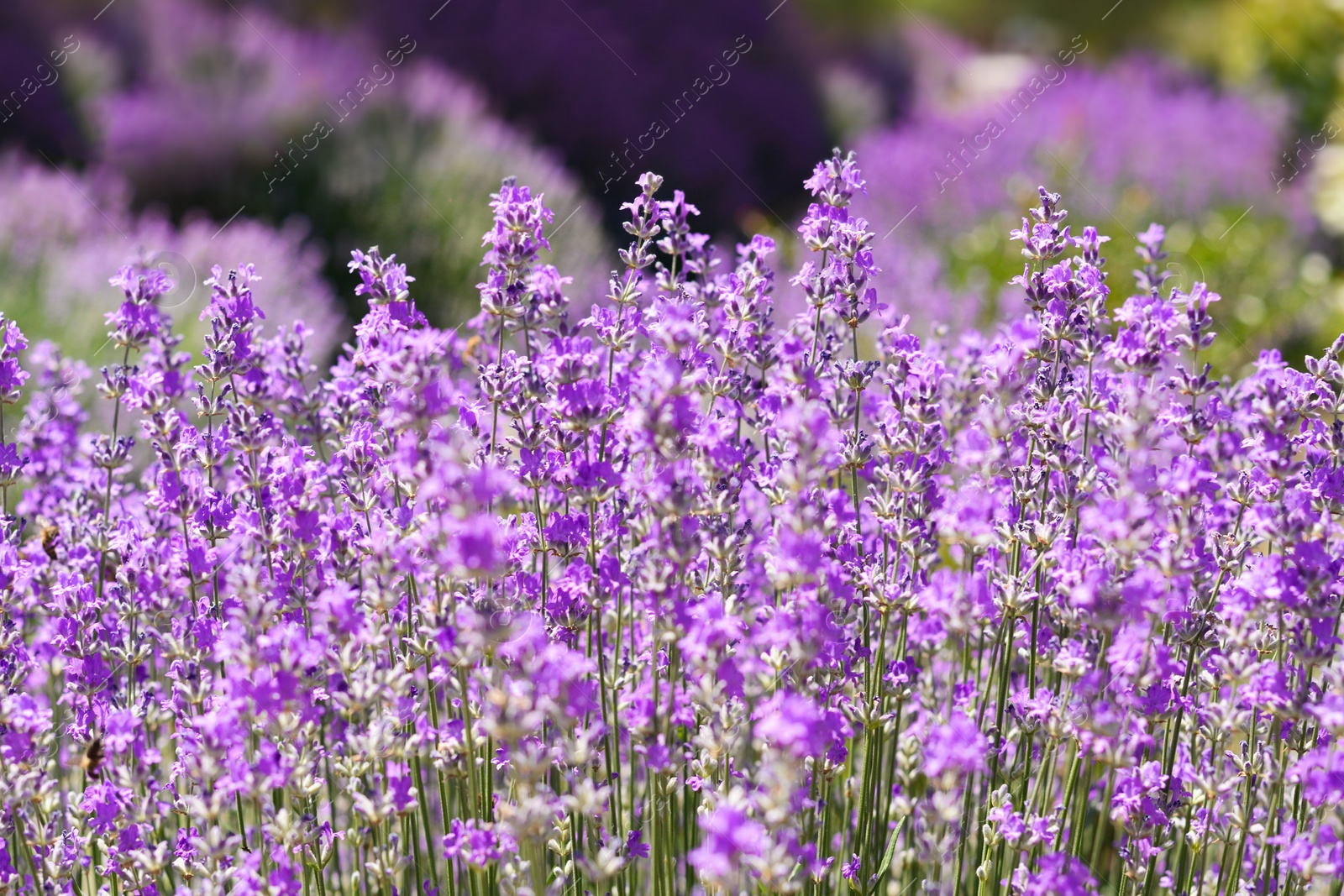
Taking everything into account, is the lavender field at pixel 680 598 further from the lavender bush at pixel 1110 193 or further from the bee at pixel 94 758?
the lavender bush at pixel 1110 193

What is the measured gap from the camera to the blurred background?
6156mm

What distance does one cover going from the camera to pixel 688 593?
6.86 feet

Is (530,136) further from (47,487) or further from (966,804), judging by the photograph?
(966,804)

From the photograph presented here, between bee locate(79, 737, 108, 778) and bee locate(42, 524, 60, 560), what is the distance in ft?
1.52

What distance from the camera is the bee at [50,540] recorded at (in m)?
2.25

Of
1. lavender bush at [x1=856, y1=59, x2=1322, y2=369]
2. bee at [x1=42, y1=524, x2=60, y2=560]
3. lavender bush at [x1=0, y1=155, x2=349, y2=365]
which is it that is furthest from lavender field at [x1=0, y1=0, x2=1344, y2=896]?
lavender bush at [x1=856, y1=59, x2=1322, y2=369]

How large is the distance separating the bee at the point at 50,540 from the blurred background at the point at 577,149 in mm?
2638

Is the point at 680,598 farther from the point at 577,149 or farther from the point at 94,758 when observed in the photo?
the point at 577,149

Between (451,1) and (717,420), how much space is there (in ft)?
32.6

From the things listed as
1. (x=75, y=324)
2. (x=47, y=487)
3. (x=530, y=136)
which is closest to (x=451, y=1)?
(x=530, y=136)

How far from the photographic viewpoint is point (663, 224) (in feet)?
6.83

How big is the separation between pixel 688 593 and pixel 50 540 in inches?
49.8

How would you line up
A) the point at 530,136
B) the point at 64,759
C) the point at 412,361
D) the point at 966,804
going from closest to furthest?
the point at 412,361
the point at 966,804
the point at 64,759
the point at 530,136

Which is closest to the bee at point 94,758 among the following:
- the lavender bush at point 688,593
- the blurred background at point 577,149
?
the lavender bush at point 688,593
